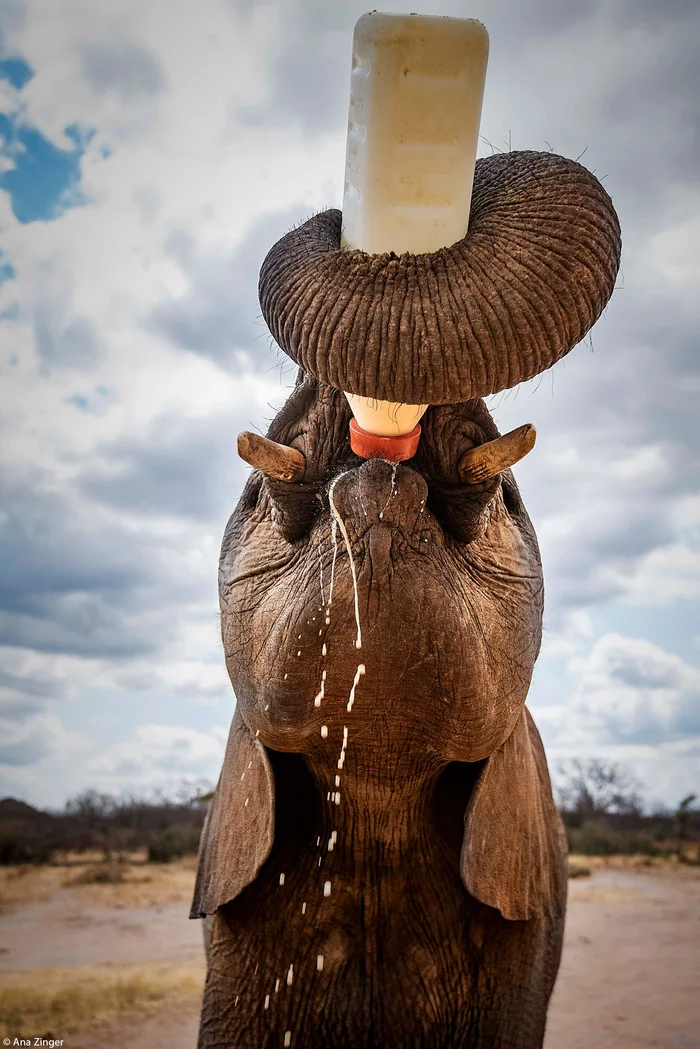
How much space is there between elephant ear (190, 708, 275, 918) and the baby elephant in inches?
0.4

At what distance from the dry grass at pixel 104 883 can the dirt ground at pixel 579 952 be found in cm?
8

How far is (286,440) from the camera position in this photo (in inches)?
118

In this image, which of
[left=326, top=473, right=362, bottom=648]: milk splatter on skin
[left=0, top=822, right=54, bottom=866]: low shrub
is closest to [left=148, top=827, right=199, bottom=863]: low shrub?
[left=0, top=822, right=54, bottom=866]: low shrub

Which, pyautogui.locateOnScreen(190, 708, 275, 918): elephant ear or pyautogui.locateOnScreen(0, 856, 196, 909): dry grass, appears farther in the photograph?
pyautogui.locateOnScreen(0, 856, 196, 909): dry grass

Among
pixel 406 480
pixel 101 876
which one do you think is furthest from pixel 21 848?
pixel 406 480

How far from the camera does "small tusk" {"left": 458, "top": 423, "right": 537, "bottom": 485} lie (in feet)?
8.36

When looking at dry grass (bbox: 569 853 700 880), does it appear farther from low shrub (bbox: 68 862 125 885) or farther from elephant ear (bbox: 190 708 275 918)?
elephant ear (bbox: 190 708 275 918)

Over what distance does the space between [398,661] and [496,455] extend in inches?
22.7

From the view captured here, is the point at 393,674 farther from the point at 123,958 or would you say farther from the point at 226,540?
the point at 123,958

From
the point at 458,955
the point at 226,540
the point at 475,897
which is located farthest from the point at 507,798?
the point at 226,540

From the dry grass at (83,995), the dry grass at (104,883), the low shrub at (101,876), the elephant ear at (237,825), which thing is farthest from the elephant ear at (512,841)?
the low shrub at (101,876)

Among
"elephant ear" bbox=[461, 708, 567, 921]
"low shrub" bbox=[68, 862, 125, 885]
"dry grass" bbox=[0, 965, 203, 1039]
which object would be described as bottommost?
"dry grass" bbox=[0, 965, 203, 1039]

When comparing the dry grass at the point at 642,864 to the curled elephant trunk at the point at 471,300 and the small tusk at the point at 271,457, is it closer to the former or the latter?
the small tusk at the point at 271,457

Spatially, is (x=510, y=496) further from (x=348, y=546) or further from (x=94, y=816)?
(x=94, y=816)
